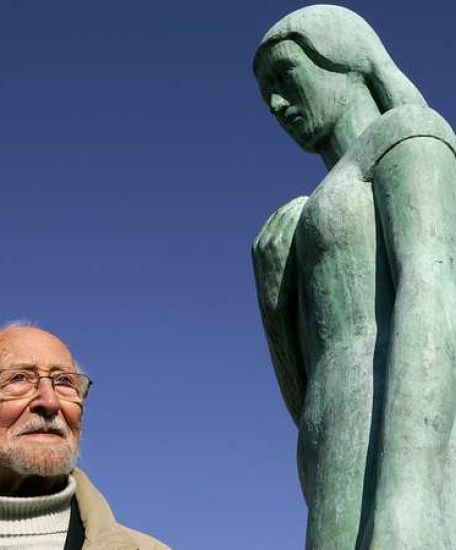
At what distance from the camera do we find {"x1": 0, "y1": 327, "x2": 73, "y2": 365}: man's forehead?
549cm

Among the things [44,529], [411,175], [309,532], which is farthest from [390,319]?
[44,529]

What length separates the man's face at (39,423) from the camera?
5.10m

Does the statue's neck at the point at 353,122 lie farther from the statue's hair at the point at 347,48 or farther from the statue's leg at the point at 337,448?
the statue's leg at the point at 337,448

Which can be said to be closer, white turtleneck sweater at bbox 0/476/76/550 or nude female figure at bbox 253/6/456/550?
nude female figure at bbox 253/6/456/550

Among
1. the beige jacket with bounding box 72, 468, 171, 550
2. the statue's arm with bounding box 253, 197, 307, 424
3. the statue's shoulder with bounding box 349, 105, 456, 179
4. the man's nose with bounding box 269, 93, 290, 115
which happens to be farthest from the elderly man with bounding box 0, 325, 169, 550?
the statue's shoulder with bounding box 349, 105, 456, 179

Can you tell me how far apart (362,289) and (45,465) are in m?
1.68

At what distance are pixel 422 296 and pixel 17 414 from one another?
6.92 feet

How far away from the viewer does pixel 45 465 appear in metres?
5.07

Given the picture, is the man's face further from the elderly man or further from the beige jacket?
the beige jacket

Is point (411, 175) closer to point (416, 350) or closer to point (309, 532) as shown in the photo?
point (416, 350)

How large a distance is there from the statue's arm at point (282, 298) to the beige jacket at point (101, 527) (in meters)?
0.91

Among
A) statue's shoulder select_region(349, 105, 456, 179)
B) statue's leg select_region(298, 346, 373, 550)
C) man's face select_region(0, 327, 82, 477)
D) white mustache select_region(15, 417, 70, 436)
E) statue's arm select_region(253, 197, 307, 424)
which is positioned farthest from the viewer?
white mustache select_region(15, 417, 70, 436)

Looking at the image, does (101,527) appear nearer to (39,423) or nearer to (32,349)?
(39,423)

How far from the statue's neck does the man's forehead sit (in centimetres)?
166
